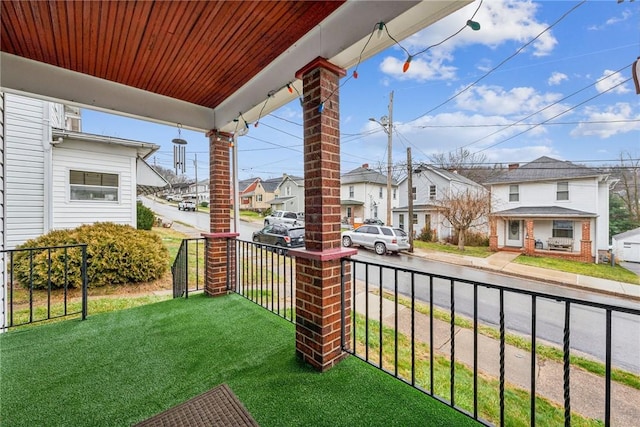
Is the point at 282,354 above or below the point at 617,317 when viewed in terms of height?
above

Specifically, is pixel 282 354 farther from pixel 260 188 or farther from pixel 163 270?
pixel 260 188

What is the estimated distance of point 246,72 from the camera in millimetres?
2488

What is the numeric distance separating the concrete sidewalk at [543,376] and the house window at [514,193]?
11823 mm

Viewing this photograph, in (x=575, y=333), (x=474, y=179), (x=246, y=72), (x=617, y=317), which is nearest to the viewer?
(x=246, y=72)

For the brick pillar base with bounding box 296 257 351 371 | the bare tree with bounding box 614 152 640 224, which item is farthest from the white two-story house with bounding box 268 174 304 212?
the brick pillar base with bounding box 296 257 351 371

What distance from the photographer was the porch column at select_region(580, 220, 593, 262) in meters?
10.4

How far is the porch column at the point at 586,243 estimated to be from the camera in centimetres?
1035

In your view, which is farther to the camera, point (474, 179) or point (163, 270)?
point (474, 179)

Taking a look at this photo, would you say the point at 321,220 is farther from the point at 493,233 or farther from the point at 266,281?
the point at 493,233

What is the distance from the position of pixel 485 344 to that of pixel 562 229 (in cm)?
1157

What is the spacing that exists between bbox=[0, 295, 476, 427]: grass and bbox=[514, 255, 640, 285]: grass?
10.2m

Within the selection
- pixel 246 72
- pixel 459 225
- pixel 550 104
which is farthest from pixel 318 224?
pixel 459 225

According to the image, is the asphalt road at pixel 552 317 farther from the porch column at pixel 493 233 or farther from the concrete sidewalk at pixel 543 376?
the porch column at pixel 493 233

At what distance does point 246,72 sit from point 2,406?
9.57 feet
